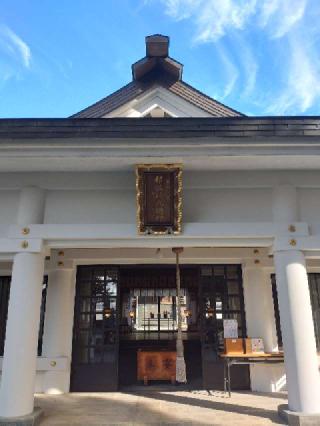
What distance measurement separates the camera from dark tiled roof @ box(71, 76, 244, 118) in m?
7.88

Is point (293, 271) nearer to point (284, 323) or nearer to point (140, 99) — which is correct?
point (284, 323)

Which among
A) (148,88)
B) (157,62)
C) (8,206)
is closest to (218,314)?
(8,206)

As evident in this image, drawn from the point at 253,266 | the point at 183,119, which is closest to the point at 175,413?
the point at 253,266

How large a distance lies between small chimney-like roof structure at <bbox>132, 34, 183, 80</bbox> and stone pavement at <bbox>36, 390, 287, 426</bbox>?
24.0 feet

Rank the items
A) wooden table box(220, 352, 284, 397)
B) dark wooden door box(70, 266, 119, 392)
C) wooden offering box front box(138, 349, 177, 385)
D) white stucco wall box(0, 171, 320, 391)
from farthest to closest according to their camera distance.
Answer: wooden offering box front box(138, 349, 177, 385)
dark wooden door box(70, 266, 119, 392)
wooden table box(220, 352, 284, 397)
white stucco wall box(0, 171, 320, 391)

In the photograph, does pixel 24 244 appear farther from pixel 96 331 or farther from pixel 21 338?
pixel 96 331

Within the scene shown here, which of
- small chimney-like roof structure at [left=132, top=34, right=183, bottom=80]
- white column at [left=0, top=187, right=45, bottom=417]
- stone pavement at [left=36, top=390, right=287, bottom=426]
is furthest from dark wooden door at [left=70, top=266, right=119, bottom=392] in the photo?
small chimney-like roof structure at [left=132, top=34, right=183, bottom=80]

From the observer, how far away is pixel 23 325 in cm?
452

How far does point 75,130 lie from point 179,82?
16.0ft

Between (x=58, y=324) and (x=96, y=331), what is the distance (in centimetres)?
78

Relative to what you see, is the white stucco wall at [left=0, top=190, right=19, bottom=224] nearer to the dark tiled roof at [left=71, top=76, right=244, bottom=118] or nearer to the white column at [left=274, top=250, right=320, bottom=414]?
the dark tiled roof at [left=71, top=76, right=244, bottom=118]

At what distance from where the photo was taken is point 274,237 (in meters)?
4.80

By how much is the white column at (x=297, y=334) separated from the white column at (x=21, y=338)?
11.5 feet

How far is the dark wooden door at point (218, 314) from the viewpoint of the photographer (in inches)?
255
